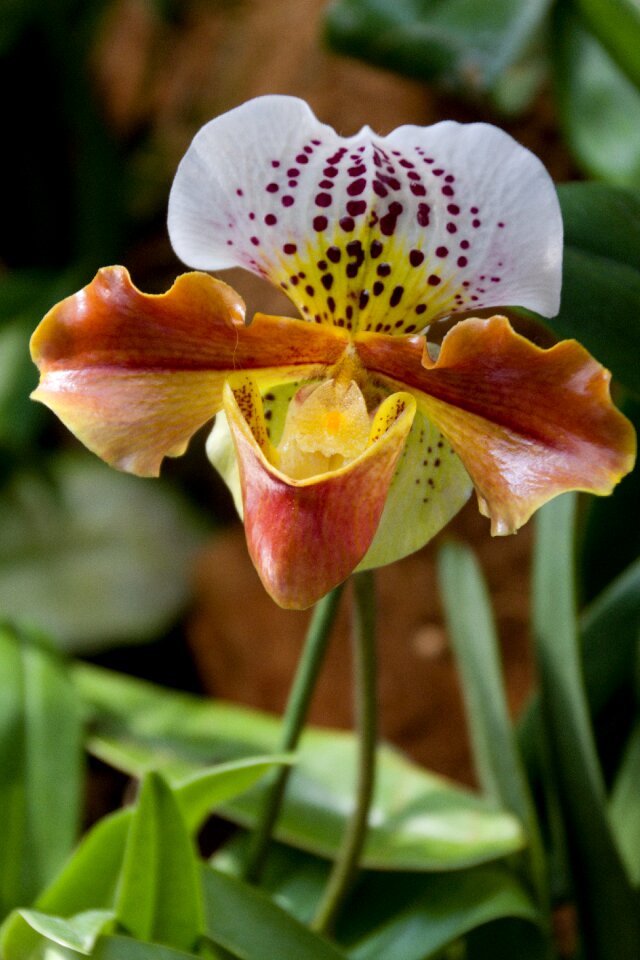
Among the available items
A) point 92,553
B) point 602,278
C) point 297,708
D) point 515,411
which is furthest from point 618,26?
point 92,553

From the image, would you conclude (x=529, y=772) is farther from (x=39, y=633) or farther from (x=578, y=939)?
(x=39, y=633)

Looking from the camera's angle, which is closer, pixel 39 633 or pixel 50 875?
pixel 50 875

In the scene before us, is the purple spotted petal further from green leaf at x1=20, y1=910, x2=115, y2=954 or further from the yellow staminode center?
green leaf at x1=20, y1=910, x2=115, y2=954

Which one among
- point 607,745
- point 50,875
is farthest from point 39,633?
point 607,745

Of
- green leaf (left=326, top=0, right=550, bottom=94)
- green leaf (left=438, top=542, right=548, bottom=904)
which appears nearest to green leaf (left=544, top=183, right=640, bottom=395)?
green leaf (left=438, top=542, right=548, bottom=904)

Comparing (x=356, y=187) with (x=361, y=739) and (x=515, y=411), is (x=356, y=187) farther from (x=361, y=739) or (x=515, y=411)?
(x=361, y=739)

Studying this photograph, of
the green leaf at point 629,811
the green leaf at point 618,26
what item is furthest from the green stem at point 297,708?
the green leaf at point 618,26

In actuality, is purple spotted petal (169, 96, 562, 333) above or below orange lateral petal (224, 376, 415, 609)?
above
